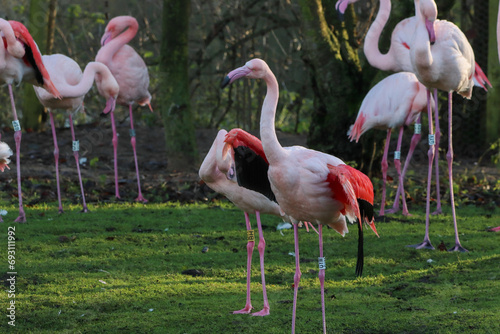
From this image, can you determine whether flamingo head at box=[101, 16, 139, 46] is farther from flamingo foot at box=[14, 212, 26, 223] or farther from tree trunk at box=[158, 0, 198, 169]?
flamingo foot at box=[14, 212, 26, 223]

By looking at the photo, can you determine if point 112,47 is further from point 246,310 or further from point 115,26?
point 246,310

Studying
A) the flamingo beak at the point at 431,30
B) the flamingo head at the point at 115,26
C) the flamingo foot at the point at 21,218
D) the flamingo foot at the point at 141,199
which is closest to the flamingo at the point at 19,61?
the flamingo foot at the point at 21,218

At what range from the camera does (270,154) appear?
349cm

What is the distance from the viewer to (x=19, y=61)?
6074 millimetres

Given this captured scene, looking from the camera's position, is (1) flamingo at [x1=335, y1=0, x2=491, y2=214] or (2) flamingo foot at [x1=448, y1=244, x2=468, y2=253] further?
(1) flamingo at [x1=335, y1=0, x2=491, y2=214]

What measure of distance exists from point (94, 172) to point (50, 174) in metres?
0.66

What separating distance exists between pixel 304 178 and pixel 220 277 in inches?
62.8

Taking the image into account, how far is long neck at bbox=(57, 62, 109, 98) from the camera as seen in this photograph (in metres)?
6.70

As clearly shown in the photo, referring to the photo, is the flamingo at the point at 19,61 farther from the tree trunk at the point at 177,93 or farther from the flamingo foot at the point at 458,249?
the flamingo foot at the point at 458,249

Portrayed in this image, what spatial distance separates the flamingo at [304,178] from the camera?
11.4ft

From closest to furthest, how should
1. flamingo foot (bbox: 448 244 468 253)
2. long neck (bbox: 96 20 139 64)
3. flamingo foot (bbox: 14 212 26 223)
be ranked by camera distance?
flamingo foot (bbox: 448 244 468 253)
flamingo foot (bbox: 14 212 26 223)
long neck (bbox: 96 20 139 64)

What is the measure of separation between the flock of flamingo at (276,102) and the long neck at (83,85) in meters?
0.01

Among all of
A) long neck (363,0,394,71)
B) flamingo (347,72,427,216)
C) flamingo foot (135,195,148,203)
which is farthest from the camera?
flamingo foot (135,195,148,203)

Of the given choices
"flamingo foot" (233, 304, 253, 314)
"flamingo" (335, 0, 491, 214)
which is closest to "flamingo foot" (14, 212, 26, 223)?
"flamingo foot" (233, 304, 253, 314)
